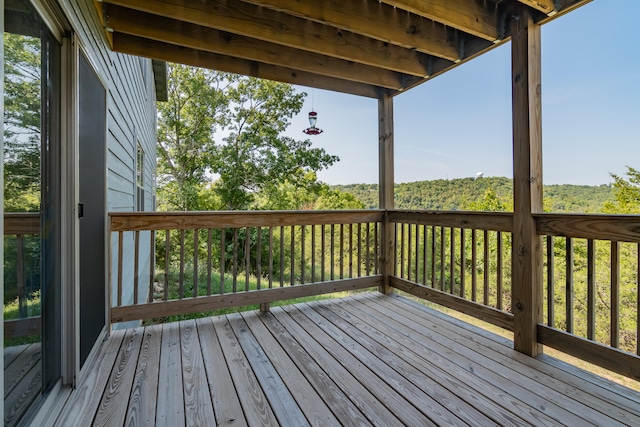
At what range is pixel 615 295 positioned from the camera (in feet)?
6.30

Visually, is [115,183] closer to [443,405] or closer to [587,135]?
[443,405]

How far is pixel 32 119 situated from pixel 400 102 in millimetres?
3352

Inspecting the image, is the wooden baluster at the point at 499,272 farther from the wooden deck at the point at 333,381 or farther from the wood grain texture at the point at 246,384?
the wood grain texture at the point at 246,384

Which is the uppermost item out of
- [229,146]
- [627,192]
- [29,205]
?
[229,146]

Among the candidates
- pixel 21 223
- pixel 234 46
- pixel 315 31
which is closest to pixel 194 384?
pixel 21 223

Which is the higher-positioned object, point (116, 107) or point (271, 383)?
point (116, 107)

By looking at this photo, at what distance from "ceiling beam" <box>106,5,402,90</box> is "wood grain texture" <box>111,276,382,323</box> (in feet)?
7.13

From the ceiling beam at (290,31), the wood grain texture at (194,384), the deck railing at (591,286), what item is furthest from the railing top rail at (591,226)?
the wood grain texture at (194,384)

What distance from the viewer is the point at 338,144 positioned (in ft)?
26.1

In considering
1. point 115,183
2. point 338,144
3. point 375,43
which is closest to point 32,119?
point 115,183

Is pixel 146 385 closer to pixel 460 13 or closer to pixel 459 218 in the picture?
pixel 459 218

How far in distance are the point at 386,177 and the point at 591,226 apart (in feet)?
6.78

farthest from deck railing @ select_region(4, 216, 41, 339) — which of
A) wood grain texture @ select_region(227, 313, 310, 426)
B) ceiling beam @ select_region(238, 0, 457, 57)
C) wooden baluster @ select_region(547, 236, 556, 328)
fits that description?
wooden baluster @ select_region(547, 236, 556, 328)

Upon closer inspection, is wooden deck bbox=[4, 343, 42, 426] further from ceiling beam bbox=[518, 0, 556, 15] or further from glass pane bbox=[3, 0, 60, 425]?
ceiling beam bbox=[518, 0, 556, 15]
